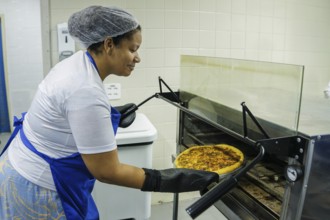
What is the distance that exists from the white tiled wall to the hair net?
96 cm

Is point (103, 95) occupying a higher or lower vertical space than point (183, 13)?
lower

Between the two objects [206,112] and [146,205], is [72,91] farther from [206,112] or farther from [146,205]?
[146,205]

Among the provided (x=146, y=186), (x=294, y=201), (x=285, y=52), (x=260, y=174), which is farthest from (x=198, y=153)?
(x=285, y=52)

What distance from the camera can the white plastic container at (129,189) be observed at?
173cm

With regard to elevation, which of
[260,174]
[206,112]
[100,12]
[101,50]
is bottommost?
[260,174]

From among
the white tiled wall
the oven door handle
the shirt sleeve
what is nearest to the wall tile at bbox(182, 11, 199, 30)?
the white tiled wall

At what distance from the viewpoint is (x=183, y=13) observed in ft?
7.13

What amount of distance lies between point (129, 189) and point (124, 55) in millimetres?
1063

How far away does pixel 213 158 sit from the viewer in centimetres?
138

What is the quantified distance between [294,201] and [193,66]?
0.97 m

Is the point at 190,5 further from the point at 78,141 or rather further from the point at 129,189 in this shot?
the point at 78,141

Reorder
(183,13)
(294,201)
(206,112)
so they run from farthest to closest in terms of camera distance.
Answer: (183,13)
(206,112)
(294,201)

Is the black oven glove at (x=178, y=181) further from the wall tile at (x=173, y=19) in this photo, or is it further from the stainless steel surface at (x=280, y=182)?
the wall tile at (x=173, y=19)

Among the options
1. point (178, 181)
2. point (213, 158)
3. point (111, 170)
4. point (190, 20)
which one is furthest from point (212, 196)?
point (190, 20)
